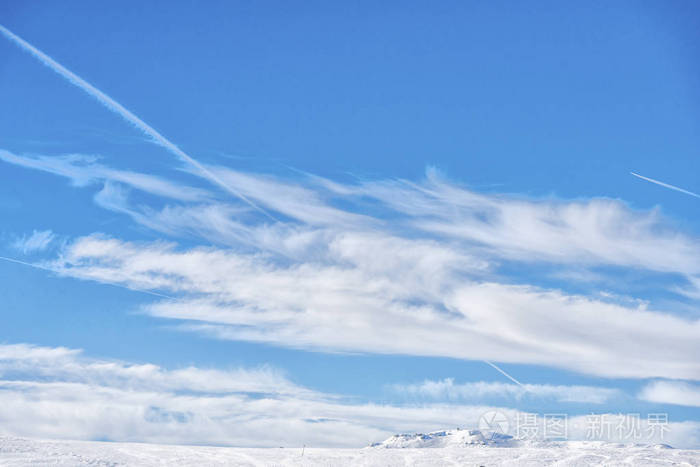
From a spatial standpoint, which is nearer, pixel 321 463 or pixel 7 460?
pixel 7 460

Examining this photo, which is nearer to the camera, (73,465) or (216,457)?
(73,465)

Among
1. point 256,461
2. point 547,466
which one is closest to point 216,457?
point 256,461

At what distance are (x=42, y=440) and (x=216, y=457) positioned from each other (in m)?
51.9

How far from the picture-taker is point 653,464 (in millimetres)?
197125

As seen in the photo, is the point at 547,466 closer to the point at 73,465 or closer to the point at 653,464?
the point at 653,464

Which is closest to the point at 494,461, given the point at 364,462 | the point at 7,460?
the point at 364,462

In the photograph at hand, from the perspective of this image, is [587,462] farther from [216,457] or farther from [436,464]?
[216,457]

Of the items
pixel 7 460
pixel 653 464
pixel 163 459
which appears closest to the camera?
pixel 7 460

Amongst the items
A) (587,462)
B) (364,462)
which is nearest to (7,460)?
(364,462)

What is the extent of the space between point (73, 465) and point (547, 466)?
127777 mm

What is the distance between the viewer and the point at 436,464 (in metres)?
195

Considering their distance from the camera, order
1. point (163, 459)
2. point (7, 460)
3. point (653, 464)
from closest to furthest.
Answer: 1. point (7, 460)
2. point (163, 459)
3. point (653, 464)

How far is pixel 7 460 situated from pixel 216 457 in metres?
54.5

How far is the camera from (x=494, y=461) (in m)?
200
